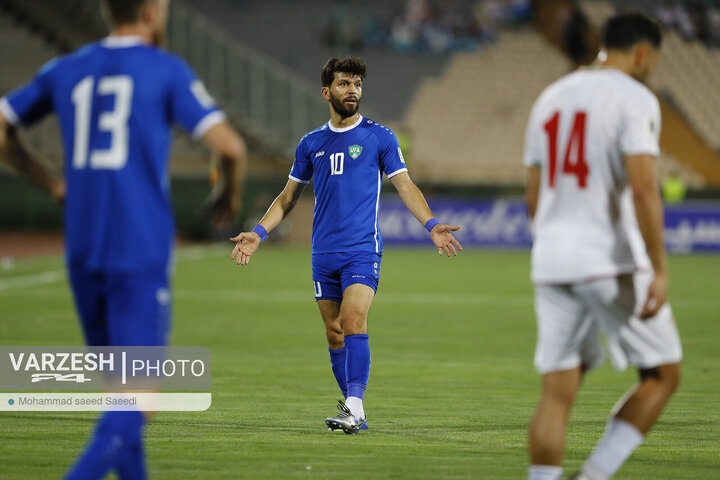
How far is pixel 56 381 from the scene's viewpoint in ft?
29.3

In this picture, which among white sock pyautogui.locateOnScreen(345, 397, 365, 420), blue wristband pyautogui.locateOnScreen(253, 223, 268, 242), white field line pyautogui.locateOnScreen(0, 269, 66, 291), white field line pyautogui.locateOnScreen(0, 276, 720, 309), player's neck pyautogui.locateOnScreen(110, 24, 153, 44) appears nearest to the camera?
player's neck pyautogui.locateOnScreen(110, 24, 153, 44)

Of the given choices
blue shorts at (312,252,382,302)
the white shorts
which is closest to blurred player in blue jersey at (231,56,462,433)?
blue shorts at (312,252,382,302)

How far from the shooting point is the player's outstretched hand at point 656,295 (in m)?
4.58

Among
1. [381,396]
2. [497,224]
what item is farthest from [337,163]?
[497,224]

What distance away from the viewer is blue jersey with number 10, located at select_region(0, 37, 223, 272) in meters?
4.33

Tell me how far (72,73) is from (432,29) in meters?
39.3

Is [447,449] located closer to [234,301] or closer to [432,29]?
[234,301]

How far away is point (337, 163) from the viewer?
758 centimetres

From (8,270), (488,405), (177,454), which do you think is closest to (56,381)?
(177,454)

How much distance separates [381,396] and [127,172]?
16.6 feet

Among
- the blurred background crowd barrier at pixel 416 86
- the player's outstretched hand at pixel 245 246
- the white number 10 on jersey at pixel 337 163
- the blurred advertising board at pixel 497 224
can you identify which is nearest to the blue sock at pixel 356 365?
the player's outstretched hand at pixel 245 246

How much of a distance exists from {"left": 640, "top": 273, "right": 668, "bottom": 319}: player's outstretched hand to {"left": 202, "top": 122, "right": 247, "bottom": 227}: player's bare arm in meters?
1.75

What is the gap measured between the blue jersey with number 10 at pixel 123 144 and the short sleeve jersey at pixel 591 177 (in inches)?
59.3

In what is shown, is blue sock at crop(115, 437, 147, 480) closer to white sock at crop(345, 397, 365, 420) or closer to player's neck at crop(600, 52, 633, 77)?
player's neck at crop(600, 52, 633, 77)
